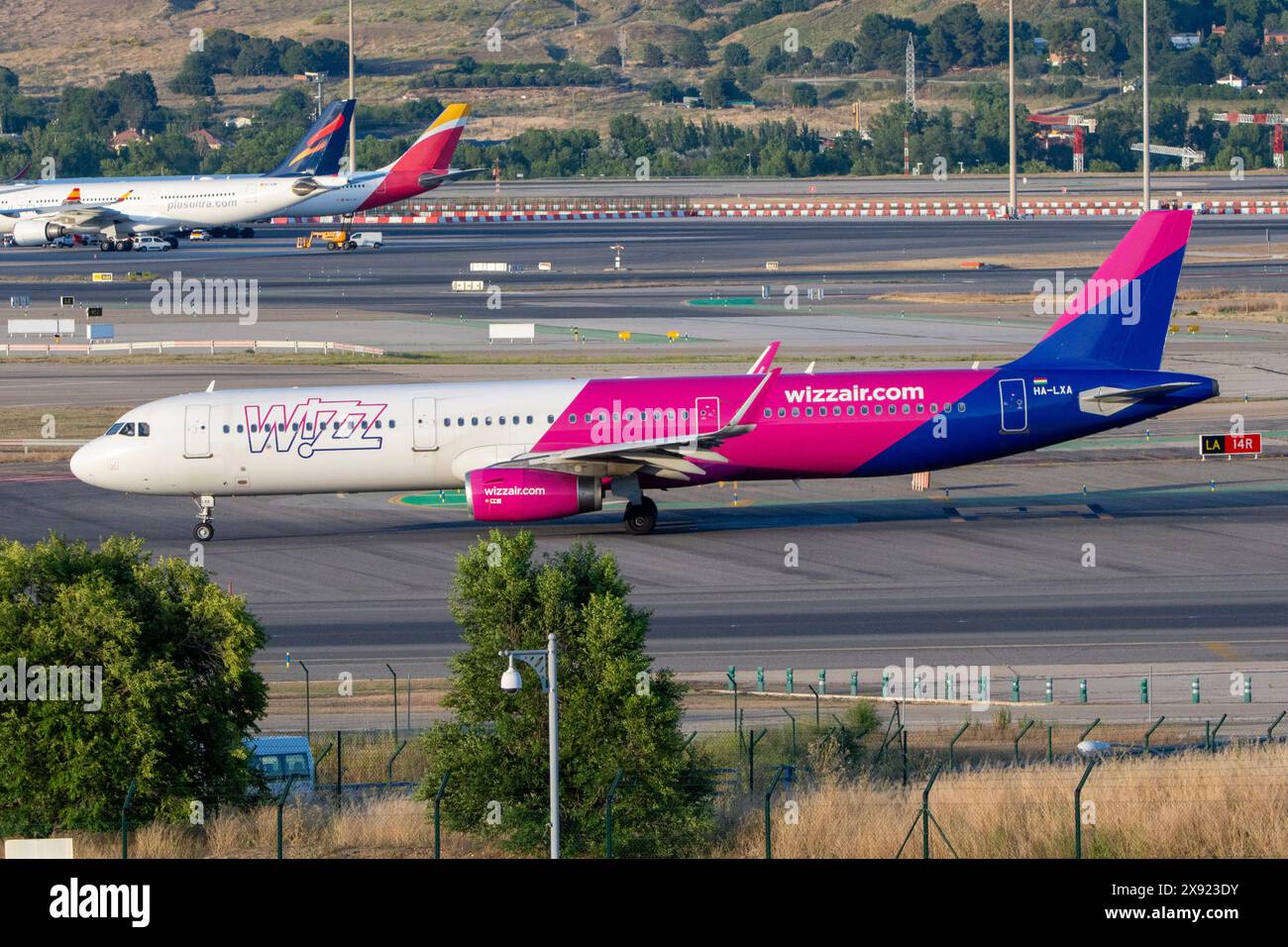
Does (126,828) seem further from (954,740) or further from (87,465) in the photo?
(87,465)

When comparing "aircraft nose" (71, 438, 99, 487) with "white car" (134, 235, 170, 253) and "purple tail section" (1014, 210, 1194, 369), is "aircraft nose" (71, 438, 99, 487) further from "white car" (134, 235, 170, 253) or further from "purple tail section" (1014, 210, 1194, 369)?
"white car" (134, 235, 170, 253)

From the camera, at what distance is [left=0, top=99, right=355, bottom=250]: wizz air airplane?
428 ft

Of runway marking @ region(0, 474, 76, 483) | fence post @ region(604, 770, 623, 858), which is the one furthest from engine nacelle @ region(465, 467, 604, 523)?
fence post @ region(604, 770, 623, 858)

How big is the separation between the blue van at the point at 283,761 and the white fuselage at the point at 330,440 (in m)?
16.7

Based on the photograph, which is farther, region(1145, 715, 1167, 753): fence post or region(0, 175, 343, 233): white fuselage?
region(0, 175, 343, 233): white fuselage

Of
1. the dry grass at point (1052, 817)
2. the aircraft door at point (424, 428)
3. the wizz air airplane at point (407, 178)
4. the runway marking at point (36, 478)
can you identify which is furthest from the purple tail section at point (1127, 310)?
the wizz air airplane at point (407, 178)

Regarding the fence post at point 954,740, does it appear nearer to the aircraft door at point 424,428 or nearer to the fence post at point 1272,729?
the fence post at point 1272,729

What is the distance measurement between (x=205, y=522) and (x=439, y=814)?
2525 cm

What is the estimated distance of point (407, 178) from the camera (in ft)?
434

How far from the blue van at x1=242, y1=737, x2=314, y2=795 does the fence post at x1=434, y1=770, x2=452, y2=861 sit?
12.2ft

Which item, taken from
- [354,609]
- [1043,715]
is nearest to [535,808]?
[1043,715]

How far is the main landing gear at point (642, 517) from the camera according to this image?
4466 centimetres
